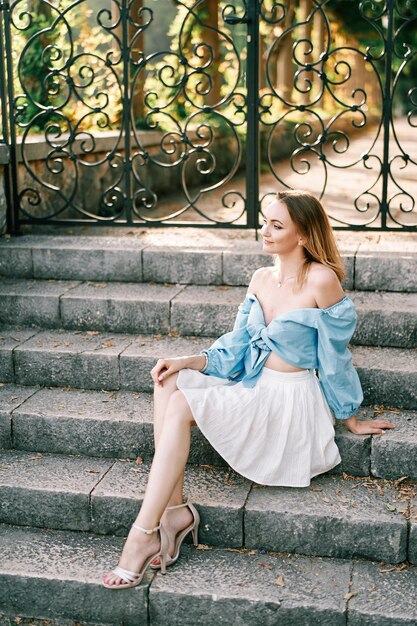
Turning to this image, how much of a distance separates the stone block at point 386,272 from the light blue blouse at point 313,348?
1104mm

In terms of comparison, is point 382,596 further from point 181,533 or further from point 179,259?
point 179,259

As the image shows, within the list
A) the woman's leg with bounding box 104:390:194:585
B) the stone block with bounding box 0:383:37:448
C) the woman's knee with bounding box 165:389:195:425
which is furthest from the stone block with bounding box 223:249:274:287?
the woman's leg with bounding box 104:390:194:585

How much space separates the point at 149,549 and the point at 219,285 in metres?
1.97

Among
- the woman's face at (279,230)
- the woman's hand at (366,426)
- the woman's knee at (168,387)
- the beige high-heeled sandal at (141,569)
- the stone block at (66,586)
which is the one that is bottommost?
the stone block at (66,586)

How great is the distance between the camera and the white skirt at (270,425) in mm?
3297

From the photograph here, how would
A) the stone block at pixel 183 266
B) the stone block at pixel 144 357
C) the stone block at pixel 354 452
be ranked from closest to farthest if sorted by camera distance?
the stone block at pixel 354 452
the stone block at pixel 144 357
the stone block at pixel 183 266

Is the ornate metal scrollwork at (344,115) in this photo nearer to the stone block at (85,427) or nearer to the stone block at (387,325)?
the stone block at (387,325)

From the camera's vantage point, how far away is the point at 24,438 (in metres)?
3.89

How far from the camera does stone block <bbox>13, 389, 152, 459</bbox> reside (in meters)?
3.75

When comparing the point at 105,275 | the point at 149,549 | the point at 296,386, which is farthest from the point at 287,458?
the point at 105,275

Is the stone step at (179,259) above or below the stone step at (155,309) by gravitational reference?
above

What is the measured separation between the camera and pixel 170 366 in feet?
11.0

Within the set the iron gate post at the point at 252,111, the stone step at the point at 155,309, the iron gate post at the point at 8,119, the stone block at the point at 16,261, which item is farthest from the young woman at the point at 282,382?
the iron gate post at the point at 8,119

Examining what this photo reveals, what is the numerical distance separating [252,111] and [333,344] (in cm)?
212
